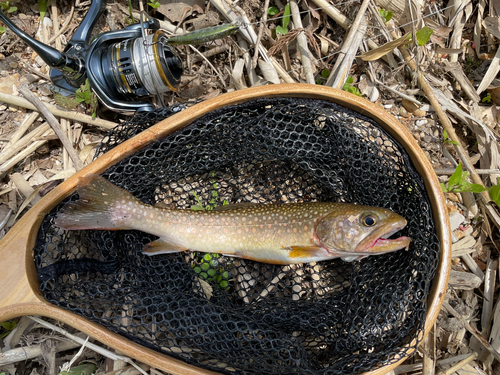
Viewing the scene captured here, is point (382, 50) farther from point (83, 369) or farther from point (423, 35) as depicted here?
point (83, 369)

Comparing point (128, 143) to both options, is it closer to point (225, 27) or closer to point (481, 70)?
point (225, 27)

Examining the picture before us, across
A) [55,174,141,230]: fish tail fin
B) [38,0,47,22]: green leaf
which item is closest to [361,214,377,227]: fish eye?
[55,174,141,230]: fish tail fin

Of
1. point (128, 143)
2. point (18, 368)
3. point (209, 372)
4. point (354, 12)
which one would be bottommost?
point (18, 368)

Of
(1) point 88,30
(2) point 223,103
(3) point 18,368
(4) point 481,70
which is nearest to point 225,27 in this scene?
(2) point 223,103

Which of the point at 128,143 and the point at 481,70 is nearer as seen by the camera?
the point at 128,143

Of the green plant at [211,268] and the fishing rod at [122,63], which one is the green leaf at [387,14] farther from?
the green plant at [211,268]

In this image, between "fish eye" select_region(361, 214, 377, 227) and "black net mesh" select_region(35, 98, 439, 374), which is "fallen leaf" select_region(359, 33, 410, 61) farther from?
"fish eye" select_region(361, 214, 377, 227)

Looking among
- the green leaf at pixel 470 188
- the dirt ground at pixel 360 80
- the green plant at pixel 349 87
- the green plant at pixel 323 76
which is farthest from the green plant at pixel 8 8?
the green leaf at pixel 470 188
